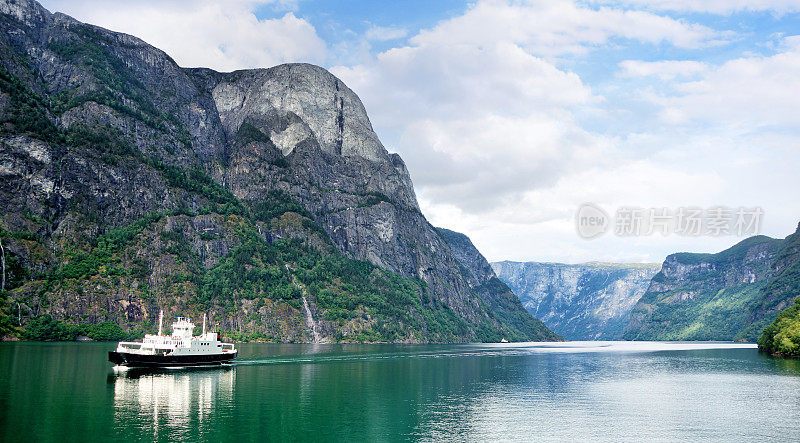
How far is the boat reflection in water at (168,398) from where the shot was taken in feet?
239

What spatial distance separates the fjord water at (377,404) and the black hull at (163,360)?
5.95 m

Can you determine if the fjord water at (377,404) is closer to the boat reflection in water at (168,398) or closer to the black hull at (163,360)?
the boat reflection in water at (168,398)

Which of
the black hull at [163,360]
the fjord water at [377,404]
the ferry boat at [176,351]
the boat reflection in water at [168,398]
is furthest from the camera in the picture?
the ferry boat at [176,351]

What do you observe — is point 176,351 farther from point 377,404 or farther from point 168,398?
point 377,404

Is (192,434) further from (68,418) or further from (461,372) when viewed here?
(461,372)

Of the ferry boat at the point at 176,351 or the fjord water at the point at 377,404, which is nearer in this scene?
the fjord water at the point at 377,404

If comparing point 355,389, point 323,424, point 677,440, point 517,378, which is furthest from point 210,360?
point 677,440

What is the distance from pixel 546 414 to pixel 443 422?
724 inches

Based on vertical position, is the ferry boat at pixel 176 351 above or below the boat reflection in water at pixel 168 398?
above

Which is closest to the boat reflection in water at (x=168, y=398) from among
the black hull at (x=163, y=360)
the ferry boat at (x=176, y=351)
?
the black hull at (x=163, y=360)

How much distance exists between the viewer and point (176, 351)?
15525 centimetres

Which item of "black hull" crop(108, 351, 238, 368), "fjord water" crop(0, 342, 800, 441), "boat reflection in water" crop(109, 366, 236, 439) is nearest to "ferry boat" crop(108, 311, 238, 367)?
"black hull" crop(108, 351, 238, 368)

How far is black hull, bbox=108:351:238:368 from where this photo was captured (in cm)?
14100

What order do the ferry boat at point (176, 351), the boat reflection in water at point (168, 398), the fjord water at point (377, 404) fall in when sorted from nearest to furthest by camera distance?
the fjord water at point (377, 404) → the boat reflection in water at point (168, 398) → the ferry boat at point (176, 351)
